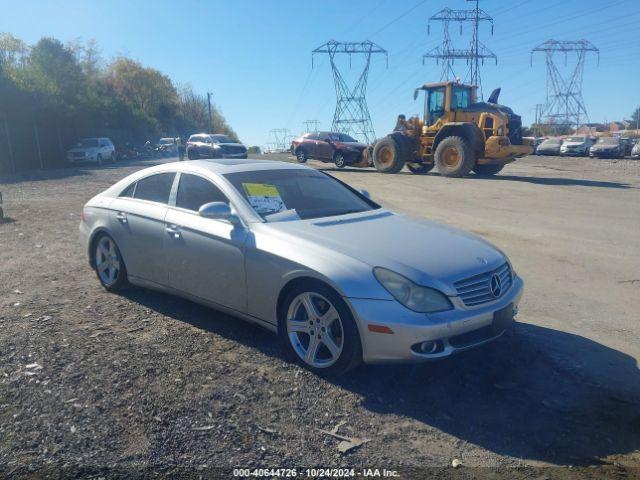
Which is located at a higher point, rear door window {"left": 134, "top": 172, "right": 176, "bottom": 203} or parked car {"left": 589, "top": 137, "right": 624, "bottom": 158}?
rear door window {"left": 134, "top": 172, "right": 176, "bottom": 203}

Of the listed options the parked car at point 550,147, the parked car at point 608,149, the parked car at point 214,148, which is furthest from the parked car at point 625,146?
the parked car at point 214,148

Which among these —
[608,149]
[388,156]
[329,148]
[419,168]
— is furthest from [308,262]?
[608,149]

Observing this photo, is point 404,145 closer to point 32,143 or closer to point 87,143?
point 32,143

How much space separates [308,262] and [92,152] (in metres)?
32.7

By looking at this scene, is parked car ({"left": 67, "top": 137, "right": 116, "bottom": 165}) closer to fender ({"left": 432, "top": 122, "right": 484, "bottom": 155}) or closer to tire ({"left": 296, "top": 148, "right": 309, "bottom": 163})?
tire ({"left": 296, "top": 148, "right": 309, "bottom": 163})

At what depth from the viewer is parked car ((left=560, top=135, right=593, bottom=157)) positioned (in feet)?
138

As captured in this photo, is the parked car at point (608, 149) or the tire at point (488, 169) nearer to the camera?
the tire at point (488, 169)

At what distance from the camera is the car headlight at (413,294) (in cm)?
364

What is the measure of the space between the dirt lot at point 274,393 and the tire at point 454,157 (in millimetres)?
13318

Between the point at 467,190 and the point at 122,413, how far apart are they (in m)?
13.9

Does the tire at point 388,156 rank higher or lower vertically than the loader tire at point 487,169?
higher

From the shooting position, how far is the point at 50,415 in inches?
136

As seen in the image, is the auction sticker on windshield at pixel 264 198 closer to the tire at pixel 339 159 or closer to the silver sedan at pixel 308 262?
the silver sedan at pixel 308 262

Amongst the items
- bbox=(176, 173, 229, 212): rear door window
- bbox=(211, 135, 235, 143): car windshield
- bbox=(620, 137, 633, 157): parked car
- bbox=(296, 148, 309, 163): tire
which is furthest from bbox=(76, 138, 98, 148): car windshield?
bbox=(620, 137, 633, 157): parked car
